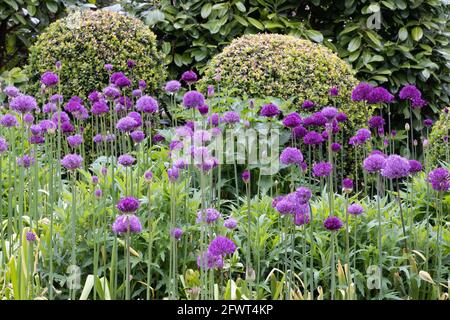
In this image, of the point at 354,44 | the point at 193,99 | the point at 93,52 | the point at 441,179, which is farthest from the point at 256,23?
the point at 441,179

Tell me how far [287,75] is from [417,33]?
178 centimetres

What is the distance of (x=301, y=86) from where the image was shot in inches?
175

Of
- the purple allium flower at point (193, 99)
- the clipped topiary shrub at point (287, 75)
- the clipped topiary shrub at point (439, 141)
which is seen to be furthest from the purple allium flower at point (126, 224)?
the clipped topiary shrub at point (439, 141)

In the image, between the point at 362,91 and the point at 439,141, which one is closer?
the point at 362,91

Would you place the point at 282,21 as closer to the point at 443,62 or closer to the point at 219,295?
the point at 443,62

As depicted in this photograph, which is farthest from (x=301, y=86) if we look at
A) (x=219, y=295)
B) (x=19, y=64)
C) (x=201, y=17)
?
(x=19, y=64)

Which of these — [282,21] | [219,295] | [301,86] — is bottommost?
[219,295]

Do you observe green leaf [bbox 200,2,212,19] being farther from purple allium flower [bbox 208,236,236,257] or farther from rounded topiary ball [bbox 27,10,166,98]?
purple allium flower [bbox 208,236,236,257]

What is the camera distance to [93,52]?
4.99 m

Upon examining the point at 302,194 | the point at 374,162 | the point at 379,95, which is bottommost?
the point at 302,194

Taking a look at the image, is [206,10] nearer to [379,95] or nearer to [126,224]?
[379,95]

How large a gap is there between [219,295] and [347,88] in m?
2.56

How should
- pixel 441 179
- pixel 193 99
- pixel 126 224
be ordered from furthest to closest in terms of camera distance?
pixel 193 99, pixel 441 179, pixel 126 224

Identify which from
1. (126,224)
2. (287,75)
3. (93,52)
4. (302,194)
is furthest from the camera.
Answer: (93,52)
